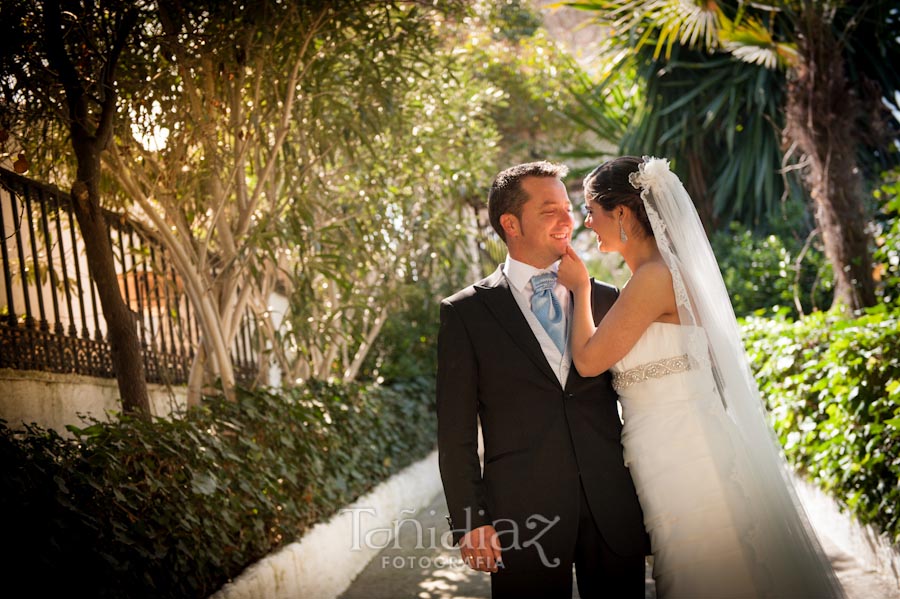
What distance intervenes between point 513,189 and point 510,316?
534 mm

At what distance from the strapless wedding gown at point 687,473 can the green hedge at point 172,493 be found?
1900mm

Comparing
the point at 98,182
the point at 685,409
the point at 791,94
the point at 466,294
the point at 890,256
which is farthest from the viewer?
the point at 791,94

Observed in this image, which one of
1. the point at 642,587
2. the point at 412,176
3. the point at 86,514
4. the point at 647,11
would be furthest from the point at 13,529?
the point at 647,11

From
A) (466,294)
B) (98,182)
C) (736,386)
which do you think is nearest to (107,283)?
(98,182)

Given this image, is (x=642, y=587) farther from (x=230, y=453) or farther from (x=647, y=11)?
(x=647, y=11)

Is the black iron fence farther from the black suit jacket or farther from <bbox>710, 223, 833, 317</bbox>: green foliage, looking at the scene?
<bbox>710, 223, 833, 317</bbox>: green foliage

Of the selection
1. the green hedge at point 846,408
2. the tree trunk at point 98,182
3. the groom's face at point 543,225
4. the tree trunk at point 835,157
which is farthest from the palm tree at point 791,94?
the tree trunk at point 98,182

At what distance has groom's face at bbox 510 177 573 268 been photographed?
11.4 feet

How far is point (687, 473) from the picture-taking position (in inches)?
129

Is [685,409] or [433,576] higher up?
[685,409]

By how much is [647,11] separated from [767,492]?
5.69 meters

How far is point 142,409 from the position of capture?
4.45 metres

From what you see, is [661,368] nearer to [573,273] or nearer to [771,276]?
[573,273]

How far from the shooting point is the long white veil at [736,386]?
3176 mm
